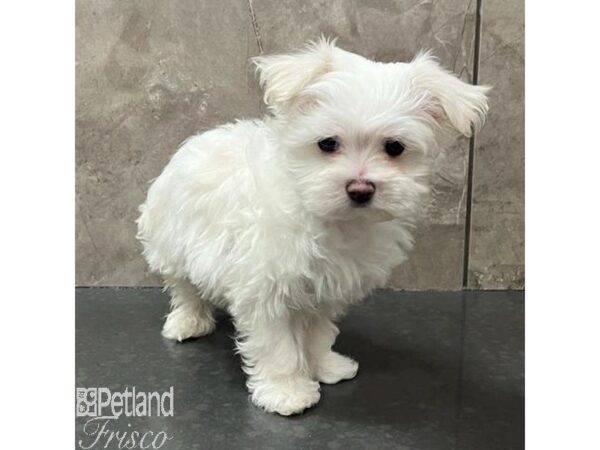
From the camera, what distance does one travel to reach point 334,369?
1.71m

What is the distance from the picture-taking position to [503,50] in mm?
2092

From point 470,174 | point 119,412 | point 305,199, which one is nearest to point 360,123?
point 305,199

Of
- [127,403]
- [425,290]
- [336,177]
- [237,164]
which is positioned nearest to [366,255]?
[336,177]

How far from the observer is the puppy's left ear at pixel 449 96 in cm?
132

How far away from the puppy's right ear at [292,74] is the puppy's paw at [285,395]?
70cm

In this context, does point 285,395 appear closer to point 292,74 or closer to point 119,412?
point 119,412

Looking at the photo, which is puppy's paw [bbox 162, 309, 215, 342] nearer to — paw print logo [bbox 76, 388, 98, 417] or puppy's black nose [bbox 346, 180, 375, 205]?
paw print logo [bbox 76, 388, 98, 417]

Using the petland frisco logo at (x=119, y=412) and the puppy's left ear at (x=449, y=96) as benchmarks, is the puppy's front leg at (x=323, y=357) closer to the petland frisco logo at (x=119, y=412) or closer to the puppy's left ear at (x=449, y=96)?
the petland frisco logo at (x=119, y=412)

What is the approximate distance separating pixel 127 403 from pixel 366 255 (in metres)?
0.74

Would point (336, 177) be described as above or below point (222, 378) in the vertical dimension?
above

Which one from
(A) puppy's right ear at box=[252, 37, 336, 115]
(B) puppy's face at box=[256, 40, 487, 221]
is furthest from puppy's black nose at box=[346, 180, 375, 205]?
(A) puppy's right ear at box=[252, 37, 336, 115]

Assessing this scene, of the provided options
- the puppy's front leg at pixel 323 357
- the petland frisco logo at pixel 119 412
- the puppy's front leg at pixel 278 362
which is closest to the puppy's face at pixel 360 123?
the puppy's front leg at pixel 278 362

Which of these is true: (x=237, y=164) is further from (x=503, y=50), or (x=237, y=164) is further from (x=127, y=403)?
(x=503, y=50)

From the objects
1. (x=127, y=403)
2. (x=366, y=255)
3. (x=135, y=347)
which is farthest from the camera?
(x=135, y=347)
